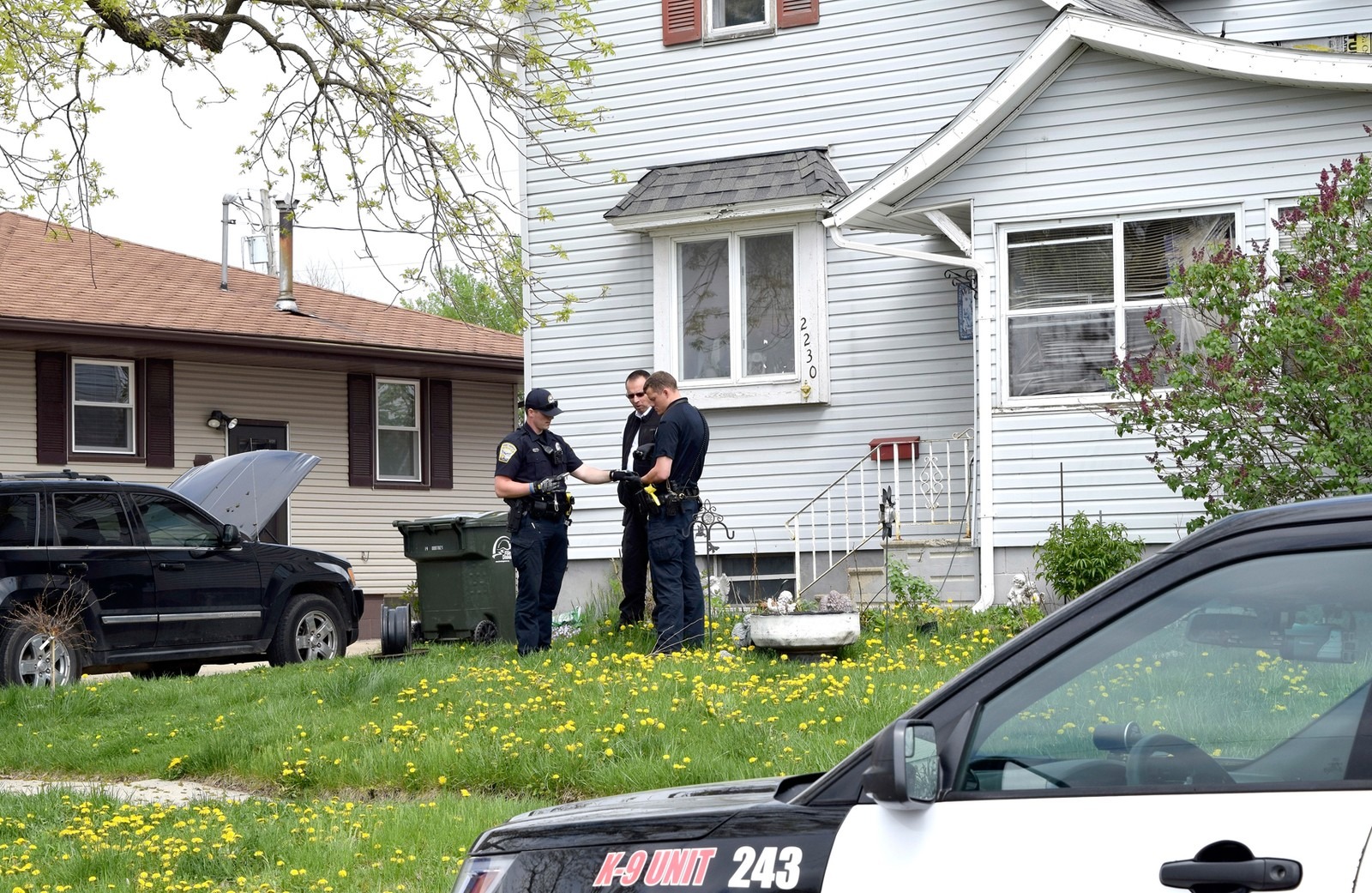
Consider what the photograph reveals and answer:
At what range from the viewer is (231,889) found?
19.3 feet

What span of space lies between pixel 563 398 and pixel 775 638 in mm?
6299

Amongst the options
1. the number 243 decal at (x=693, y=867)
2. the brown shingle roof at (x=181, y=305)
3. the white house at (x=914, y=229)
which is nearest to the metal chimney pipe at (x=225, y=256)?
the brown shingle roof at (x=181, y=305)

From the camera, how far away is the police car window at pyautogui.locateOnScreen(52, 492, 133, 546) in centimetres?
1212

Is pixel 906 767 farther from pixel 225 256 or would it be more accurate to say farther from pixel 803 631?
pixel 225 256

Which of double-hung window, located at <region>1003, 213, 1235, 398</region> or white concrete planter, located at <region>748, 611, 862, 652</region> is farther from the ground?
double-hung window, located at <region>1003, 213, 1235, 398</region>

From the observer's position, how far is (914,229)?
13789 mm

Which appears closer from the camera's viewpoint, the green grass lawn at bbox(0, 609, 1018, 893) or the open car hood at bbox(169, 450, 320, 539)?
the green grass lawn at bbox(0, 609, 1018, 893)

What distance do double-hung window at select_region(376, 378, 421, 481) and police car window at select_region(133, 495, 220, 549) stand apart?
10.4 meters

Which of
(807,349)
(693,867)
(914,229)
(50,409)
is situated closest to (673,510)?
(807,349)

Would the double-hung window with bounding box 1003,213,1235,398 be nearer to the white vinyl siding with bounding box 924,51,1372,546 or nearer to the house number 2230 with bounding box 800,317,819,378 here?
the white vinyl siding with bounding box 924,51,1372,546

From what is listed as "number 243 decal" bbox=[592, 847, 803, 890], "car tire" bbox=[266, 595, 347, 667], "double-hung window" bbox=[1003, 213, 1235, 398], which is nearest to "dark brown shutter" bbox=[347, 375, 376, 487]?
"car tire" bbox=[266, 595, 347, 667]

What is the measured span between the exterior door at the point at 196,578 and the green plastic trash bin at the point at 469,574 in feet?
4.91

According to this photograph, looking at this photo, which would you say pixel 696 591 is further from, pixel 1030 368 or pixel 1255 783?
pixel 1255 783

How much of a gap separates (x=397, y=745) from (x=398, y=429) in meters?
16.0
